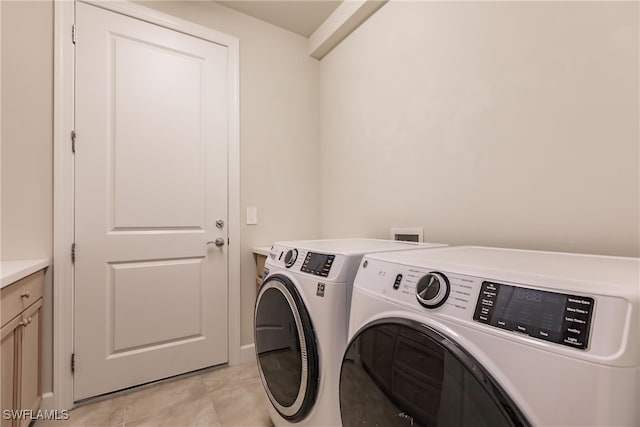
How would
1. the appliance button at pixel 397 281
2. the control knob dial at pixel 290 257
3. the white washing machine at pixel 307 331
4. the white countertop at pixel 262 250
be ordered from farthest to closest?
the white countertop at pixel 262 250 → the control knob dial at pixel 290 257 → the white washing machine at pixel 307 331 → the appliance button at pixel 397 281

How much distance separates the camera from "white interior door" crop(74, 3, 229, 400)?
1.73 meters

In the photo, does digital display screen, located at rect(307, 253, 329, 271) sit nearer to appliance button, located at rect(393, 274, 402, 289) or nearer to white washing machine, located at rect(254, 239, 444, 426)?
white washing machine, located at rect(254, 239, 444, 426)

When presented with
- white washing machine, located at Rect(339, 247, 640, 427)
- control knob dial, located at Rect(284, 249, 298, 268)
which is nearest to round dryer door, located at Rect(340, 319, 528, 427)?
white washing machine, located at Rect(339, 247, 640, 427)

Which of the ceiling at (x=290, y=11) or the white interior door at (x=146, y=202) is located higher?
the ceiling at (x=290, y=11)

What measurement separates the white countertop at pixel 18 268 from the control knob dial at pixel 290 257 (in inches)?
39.9

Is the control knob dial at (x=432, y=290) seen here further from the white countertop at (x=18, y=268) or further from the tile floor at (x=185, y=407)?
the white countertop at (x=18, y=268)

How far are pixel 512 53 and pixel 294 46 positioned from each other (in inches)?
68.0

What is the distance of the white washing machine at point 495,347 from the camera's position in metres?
0.43

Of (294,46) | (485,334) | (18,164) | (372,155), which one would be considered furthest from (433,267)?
(294,46)

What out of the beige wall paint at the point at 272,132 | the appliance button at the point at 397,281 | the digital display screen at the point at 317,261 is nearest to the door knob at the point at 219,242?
the beige wall paint at the point at 272,132

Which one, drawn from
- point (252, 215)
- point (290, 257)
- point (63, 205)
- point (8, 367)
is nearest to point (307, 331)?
point (290, 257)

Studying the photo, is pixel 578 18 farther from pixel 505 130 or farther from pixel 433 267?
pixel 433 267

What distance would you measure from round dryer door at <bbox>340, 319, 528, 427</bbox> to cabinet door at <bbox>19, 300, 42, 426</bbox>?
56.6 inches

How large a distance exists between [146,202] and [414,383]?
5.99 feet
